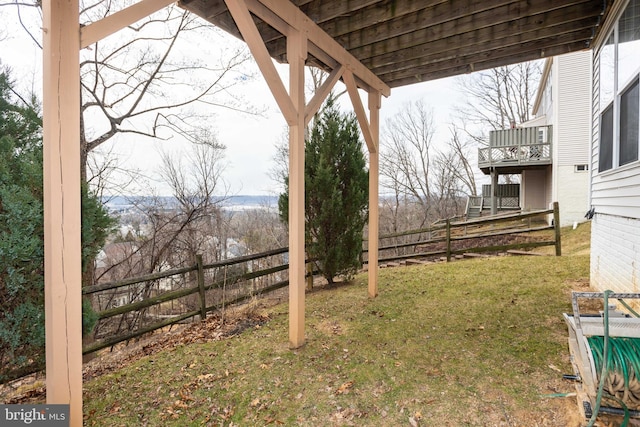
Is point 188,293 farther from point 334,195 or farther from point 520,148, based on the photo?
point 520,148

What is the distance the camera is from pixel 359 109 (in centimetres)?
435

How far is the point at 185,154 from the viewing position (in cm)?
938

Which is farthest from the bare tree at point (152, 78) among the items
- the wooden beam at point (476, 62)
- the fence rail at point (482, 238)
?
the fence rail at point (482, 238)

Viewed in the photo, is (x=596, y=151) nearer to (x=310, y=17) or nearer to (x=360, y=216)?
(x=360, y=216)

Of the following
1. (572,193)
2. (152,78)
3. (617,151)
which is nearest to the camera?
(617,151)

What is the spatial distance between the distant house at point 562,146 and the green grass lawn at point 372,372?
7178 mm

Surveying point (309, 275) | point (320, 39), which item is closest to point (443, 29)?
point (320, 39)

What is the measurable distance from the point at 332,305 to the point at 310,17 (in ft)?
12.4

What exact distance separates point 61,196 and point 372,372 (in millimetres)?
2663

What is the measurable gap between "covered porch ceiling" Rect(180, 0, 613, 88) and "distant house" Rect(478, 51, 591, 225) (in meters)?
7.04

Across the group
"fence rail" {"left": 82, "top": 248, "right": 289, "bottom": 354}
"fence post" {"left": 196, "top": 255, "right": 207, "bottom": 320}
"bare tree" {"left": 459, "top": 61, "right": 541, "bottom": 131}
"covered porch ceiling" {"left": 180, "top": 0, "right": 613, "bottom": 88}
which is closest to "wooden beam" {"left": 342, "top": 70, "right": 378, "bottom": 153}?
"covered porch ceiling" {"left": 180, "top": 0, "right": 613, "bottom": 88}

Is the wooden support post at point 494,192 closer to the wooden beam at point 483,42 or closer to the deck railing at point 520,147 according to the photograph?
the deck railing at point 520,147

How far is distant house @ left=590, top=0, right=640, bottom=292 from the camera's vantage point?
2.96 meters

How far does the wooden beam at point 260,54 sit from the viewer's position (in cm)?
253
